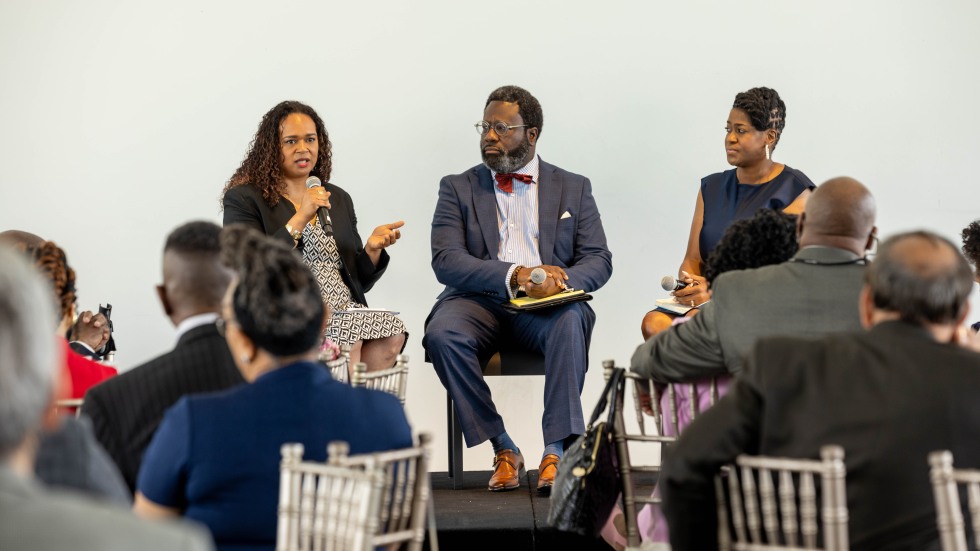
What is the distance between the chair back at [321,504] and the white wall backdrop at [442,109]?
3.45 metres

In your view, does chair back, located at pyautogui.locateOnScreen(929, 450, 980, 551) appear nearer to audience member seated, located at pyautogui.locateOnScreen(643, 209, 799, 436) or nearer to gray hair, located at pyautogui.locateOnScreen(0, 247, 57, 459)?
audience member seated, located at pyautogui.locateOnScreen(643, 209, 799, 436)

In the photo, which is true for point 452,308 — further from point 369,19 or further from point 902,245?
point 902,245

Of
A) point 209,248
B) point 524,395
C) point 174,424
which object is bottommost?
point 524,395

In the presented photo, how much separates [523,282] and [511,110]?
78 centimetres

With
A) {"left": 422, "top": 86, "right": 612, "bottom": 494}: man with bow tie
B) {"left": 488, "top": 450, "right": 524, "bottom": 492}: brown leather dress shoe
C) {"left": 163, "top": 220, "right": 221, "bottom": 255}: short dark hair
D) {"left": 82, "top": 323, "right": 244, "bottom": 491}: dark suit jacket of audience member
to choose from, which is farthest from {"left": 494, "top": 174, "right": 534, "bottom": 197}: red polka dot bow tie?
{"left": 82, "top": 323, "right": 244, "bottom": 491}: dark suit jacket of audience member

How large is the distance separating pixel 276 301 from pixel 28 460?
3.12 ft

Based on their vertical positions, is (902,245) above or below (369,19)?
below

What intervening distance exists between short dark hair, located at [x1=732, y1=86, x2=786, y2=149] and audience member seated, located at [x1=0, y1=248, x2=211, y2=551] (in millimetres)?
3936

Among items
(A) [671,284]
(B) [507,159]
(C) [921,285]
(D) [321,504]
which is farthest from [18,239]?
(C) [921,285]

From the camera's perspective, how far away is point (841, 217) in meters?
2.62

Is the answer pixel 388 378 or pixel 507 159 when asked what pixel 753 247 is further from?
pixel 507 159

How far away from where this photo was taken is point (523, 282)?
4324mm

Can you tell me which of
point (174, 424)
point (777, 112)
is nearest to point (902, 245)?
point (174, 424)

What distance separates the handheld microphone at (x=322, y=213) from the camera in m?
4.32
